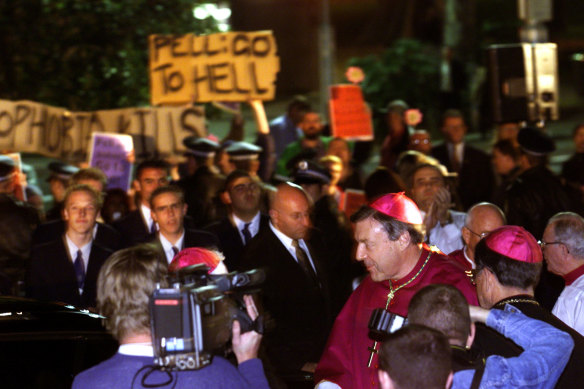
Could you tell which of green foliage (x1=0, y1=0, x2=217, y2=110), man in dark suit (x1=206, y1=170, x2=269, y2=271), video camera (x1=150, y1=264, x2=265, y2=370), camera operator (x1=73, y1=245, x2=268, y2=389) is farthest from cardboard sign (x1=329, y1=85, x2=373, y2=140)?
video camera (x1=150, y1=264, x2=265, y2=370)

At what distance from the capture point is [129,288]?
4.06 m

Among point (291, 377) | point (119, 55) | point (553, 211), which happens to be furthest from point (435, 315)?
point (119, 55)

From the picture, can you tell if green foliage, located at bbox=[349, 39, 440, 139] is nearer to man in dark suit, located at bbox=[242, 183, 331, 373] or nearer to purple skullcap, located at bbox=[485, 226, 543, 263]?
man in dark suit, located at bbox=[242, 183, 331, 373]

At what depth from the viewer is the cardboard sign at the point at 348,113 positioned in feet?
42.7

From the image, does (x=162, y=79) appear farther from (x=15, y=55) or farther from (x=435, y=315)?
(x=435, y=315)

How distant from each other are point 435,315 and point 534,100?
24.2ft

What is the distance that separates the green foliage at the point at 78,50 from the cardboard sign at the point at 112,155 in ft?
12.7

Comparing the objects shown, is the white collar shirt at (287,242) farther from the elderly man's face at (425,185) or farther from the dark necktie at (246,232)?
the dark necktie at (246,232)

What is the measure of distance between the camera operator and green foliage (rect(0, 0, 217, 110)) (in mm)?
11008

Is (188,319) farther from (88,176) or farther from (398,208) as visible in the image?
(88,176)

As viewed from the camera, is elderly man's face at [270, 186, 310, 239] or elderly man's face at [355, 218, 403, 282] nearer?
elderly man's face at [355, 218, 403, 282]

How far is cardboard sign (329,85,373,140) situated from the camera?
42.7 feet

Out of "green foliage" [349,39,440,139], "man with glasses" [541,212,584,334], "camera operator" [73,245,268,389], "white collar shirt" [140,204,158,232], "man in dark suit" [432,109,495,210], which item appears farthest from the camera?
"green foliage" [349,39,440,139]

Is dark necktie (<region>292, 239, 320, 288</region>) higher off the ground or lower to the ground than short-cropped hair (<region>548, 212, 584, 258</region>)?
lower
